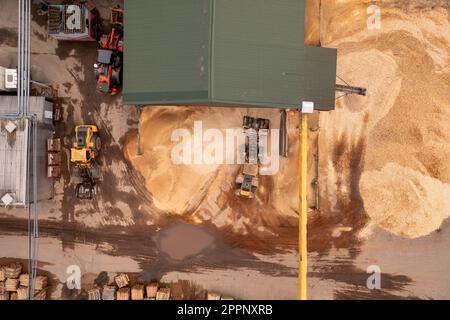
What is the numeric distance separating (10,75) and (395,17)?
23.9m

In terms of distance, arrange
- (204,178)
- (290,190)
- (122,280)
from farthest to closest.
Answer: (122,280)
(204,178)
(290,190)

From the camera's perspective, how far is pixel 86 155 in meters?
20.5

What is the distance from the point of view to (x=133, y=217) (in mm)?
22078

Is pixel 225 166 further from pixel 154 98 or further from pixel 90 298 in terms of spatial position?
pixel 90 298

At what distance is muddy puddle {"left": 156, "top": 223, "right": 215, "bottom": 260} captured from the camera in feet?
72.3

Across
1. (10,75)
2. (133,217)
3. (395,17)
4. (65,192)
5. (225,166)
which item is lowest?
(133,217)

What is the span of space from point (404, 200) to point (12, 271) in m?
25.7

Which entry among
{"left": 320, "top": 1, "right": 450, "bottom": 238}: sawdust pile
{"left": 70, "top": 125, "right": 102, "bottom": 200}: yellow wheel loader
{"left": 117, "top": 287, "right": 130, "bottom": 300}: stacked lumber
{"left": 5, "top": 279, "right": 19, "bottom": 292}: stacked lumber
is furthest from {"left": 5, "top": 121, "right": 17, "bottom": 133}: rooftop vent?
{"left": 320, "top": 1, "right": 450, "bottom": 238}: sawdust pile

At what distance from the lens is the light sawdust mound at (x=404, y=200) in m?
20.9

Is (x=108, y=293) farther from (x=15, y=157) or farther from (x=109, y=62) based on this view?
(x=109, y=62)

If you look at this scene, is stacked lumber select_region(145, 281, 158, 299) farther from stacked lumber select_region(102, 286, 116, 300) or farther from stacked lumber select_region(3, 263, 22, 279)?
stacked lumber select_region(3, 263, 22, 279)

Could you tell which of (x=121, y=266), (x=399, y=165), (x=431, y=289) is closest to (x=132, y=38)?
(x=121, y=266)

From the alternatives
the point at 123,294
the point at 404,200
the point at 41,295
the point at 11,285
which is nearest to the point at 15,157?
the point at 11,285

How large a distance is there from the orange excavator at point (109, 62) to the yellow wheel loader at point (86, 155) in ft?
9.27
